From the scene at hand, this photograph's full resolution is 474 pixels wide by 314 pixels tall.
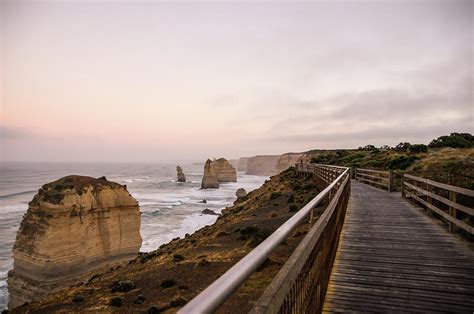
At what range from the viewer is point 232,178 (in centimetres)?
13675

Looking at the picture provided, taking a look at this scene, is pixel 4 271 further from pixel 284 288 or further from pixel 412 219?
pixel 284 288

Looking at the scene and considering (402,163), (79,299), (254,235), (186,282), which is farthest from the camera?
(402,163)

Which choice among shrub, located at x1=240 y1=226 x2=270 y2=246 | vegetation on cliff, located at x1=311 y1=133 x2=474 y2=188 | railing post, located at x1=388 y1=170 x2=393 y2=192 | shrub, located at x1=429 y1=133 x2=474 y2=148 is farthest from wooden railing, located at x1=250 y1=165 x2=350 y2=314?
shrub, located at x1=429 y1=133 x2=474 y2=148

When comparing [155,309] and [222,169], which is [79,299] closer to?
[155,309]

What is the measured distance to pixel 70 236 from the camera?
27875 millimetres

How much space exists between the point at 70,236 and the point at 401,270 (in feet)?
92.8

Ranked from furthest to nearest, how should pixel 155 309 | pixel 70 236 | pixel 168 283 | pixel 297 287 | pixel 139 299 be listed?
pixel 70 236 < pixel 168 283 < pixel 139 299 < pixel 155 309 < pixel 297 287

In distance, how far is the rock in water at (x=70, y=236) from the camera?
84.1ft

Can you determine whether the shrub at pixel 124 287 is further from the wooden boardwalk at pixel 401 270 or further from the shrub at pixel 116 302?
the wooden boardwalk at pixel 401 270

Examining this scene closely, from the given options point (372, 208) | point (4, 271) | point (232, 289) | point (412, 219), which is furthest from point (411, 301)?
point (4, 271)

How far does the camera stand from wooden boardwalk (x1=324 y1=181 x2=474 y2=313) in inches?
177

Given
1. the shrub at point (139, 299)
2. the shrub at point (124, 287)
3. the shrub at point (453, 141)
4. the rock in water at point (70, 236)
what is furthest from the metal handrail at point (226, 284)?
the shrub at point (453, 141)

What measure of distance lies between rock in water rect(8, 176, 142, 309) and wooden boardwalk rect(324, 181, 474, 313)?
81.6ft

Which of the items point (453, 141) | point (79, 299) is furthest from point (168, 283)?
point (453, 141)
